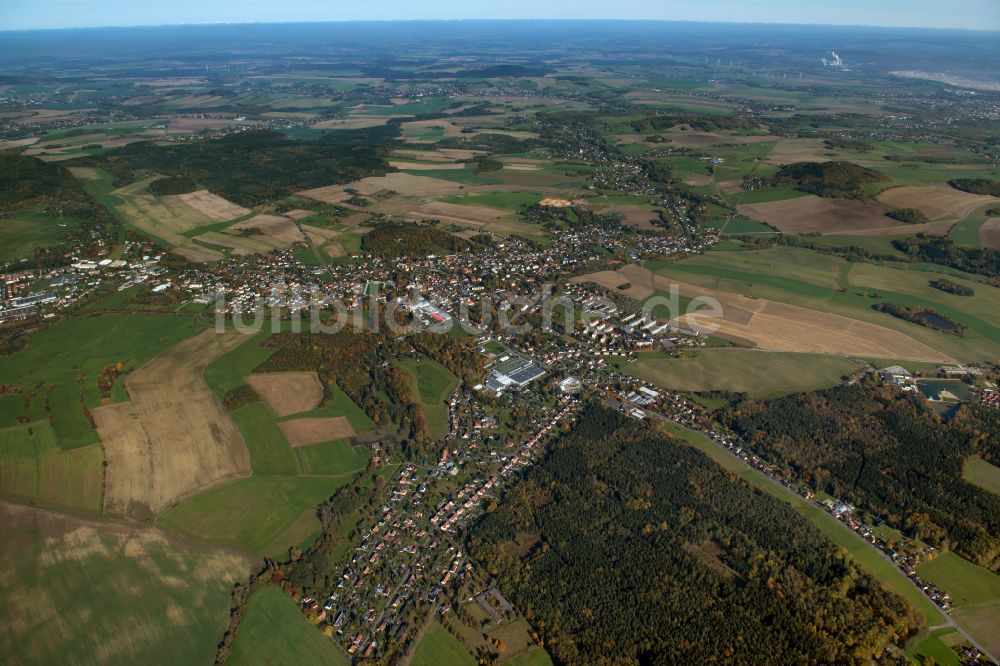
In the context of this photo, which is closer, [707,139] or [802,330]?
[802,330]

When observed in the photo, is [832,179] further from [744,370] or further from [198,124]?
[198,124]

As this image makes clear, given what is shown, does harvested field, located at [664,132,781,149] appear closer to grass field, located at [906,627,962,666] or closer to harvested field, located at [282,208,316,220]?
harvested field, located at [282,208,316,220]

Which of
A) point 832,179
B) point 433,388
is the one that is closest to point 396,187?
point 433,388

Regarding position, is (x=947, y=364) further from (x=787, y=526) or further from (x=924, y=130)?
(x=924, y=130)

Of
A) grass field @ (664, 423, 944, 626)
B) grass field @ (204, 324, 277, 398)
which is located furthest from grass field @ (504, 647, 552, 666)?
grass field @ (204, 324, 277, 398)

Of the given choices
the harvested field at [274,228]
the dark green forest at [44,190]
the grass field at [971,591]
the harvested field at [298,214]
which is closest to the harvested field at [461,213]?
the harvested field at [298,214]

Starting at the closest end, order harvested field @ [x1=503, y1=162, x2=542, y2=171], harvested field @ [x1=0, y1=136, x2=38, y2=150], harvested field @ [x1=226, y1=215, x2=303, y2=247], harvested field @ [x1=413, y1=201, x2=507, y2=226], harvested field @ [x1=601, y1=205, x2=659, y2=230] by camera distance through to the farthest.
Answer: harvested field @ [x1=226, y1=215, x2=303, y2=247] → harvested field @ [x1=601, y1=205, x2=659, y2=230] → harvested field @ [x1=413, y1=201, x2=507, y2=226] → harvested field @ [x1=503, y1=162, x2=542, y2=171] → harvested field @ [x1=0, y1=136, x2=38, y2=150]

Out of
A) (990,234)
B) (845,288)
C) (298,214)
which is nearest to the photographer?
(845,288)
